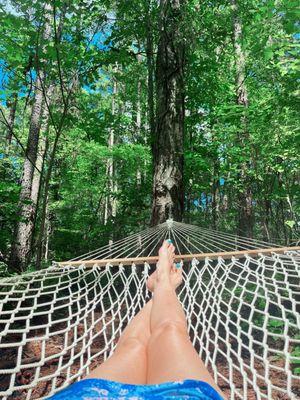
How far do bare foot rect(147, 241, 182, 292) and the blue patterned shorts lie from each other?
0.77m

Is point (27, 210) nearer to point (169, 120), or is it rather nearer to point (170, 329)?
point (169, 120)

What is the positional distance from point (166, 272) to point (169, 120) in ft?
3.77

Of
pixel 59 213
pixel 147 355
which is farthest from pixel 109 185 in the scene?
pixel 147 355

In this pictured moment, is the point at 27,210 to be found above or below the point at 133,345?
above

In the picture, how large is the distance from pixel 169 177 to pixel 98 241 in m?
4.08

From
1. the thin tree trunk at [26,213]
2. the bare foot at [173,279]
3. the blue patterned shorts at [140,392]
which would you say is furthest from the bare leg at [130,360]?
the thin tree trunk at [26,213]

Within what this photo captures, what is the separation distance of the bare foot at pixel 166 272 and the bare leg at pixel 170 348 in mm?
197

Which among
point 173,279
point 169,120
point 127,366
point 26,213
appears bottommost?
point 127,366

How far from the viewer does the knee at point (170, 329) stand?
2.92ft

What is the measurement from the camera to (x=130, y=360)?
2.82 ft

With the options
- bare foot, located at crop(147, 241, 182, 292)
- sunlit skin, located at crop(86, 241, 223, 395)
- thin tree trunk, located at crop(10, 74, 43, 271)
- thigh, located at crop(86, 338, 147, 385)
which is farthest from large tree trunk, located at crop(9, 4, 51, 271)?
thigh, located at crop(86, 338, 147, 385)

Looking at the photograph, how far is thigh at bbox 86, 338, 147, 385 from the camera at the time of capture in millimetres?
752

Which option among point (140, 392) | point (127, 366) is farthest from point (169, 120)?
point (140, 392)

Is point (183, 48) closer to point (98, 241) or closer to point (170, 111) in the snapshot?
point (170, 111)
